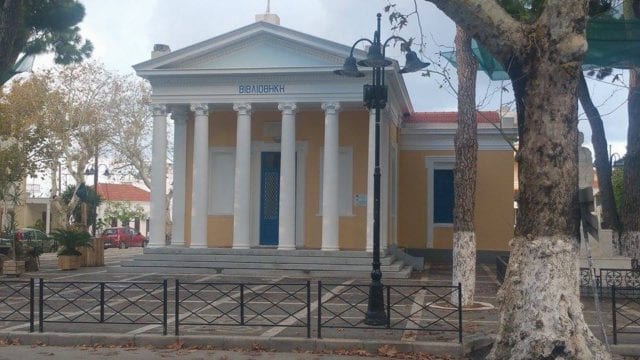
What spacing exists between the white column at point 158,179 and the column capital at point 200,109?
1137 millimetres

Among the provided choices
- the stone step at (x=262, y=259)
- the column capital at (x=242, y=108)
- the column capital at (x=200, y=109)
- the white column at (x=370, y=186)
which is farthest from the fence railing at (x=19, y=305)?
the white column at (x=370, y=186)

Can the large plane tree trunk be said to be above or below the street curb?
above

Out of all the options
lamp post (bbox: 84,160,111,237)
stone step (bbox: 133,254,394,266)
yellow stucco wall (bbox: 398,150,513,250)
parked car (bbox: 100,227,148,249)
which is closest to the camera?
stone step (bbox: 133,254,394,266)

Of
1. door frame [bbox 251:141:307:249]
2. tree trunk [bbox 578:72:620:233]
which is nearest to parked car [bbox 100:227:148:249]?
door frame [bbox 251:141:307:249]

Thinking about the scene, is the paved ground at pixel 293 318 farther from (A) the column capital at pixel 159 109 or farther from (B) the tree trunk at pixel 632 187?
(A) the column capital at pixel 159 109

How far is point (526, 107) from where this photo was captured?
839 centimetres

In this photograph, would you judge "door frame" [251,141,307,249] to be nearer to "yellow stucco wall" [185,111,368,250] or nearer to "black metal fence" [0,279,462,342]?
"yellow stucco wall" [185,111,368,250]

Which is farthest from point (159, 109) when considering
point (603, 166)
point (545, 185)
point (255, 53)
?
point (545, 185)

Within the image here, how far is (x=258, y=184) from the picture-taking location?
84.5 feet

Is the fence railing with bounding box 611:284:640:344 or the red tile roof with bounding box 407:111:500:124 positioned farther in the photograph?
the red tile roof with bounding box 407:111:500:124

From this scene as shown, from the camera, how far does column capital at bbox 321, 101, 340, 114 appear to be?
23.0 metres

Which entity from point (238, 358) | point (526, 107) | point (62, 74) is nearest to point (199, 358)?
point (238, 358)

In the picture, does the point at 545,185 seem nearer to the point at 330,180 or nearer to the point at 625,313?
the point at 625,313

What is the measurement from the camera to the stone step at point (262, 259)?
861 inches
